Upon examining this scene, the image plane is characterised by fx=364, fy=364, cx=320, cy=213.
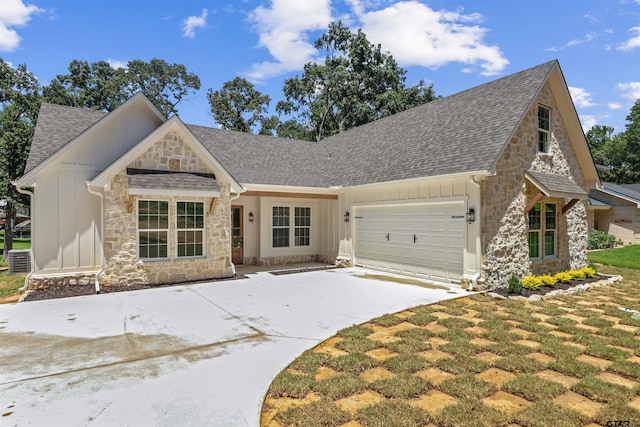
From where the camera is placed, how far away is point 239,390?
3.91 meters

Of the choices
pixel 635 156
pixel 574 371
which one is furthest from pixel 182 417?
pixel 635 156

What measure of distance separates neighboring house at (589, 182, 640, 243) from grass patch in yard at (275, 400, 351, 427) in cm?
2558

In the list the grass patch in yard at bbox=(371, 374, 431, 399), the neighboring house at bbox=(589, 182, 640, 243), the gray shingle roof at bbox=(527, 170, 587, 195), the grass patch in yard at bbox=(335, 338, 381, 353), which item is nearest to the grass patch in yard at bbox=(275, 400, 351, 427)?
the grass patch in yard at bbox=(371, 374, 431, 399)

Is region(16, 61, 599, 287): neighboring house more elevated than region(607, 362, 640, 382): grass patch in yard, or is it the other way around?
region(16, 61, 599, 287): neighboring house

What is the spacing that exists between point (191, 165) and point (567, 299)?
10.3 m

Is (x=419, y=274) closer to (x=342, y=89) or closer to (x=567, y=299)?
(x=567, y=299)

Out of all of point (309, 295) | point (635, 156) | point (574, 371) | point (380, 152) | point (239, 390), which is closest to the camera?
point (239, 390)

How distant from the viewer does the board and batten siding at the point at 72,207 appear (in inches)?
358

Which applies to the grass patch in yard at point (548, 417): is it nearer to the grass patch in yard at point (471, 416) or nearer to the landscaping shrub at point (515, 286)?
the grass patch in yard at point (471, 416)

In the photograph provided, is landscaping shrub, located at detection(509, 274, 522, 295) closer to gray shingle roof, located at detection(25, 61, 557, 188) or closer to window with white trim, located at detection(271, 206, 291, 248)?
gray shingle roof, located at detection(25, 61, 557, 188)

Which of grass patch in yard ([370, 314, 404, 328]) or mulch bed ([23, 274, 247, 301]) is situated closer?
grass patch in yard ([370, 314, 404, 328])

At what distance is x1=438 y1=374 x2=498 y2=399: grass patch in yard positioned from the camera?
3.79 metres

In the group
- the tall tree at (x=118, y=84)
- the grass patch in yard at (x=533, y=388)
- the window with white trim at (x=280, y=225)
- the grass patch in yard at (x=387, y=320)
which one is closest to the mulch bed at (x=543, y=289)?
the grass patch in yard at (x=387, y=320)

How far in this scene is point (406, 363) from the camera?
4559 millimetres
